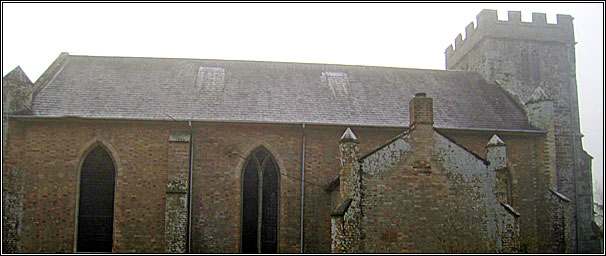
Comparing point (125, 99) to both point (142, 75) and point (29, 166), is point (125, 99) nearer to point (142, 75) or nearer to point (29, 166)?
point (142, 75)

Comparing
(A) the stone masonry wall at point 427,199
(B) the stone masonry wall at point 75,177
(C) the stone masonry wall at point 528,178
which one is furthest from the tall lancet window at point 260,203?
(C) the stone masonry wall at point 528,178

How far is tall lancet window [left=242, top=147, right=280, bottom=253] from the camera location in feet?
56.3

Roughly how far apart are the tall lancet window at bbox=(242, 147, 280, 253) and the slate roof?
1.65 m

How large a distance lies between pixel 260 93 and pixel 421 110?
784 centimetres

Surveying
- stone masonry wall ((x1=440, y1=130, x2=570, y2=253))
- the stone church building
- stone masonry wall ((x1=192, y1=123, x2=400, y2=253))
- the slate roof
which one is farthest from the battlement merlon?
stone masonry wall ((x1=192, y1=123, x2=400, y2=253))

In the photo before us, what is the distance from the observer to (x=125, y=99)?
59.8ft

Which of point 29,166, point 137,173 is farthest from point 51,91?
point 137,173

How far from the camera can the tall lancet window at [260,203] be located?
17.2 meters

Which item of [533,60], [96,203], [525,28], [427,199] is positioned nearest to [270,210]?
[96,203]

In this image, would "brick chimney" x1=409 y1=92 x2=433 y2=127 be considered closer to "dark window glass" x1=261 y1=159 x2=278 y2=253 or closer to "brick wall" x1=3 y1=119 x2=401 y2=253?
"brick wall" x1=3 y1=119 x2=401 y2=253

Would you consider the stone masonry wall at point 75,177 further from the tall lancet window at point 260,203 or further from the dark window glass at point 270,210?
the dark window glass at point 270,210

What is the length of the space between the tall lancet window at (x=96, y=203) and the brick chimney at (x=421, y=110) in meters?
10.6

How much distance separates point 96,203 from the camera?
16.7m

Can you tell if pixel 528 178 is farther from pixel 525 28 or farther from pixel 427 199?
pixel 525 28
